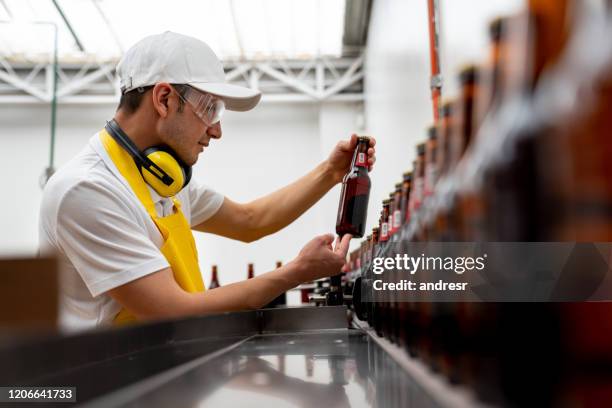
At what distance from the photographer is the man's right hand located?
1.31 m

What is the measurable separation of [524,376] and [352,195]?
40.1 inches

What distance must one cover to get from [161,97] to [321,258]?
22.7 inches

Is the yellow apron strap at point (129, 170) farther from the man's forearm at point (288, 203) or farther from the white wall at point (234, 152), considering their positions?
the white wall at point (234, 152)

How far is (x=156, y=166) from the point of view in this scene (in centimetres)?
143

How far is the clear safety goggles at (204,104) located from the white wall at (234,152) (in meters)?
4.98

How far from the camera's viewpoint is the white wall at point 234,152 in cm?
652

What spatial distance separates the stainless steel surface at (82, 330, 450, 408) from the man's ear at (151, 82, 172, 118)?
701mm

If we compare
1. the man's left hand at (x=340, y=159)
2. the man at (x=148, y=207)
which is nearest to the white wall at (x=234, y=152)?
the man's left hand at (x=340, y=159)

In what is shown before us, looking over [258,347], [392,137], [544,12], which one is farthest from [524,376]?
[392,137]

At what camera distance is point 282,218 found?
6.64 ft

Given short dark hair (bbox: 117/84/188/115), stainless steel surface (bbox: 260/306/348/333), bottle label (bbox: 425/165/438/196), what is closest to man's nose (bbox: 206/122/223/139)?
short dark hair (bbox: 117/84/188/115)

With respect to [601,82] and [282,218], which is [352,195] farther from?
[601,82]

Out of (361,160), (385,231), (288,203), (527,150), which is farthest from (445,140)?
(288,203)

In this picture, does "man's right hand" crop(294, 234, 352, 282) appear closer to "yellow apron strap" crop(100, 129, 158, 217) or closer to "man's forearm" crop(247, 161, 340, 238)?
"yellow apron strap" crop(100, 129, 158, 217)
